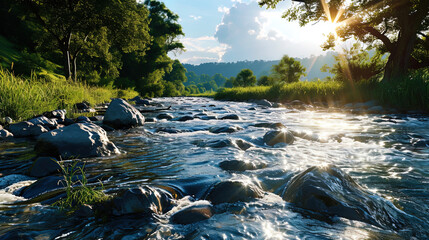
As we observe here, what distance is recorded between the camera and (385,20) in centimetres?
1608

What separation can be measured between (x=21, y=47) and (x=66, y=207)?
38796mm

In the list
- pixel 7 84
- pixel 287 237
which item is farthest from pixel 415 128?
pixel 7 84

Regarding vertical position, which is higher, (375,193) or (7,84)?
(7,84)

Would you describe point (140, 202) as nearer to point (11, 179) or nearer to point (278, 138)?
point (11, 179)

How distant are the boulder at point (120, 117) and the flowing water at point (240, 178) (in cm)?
120

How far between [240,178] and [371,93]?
1127 cm

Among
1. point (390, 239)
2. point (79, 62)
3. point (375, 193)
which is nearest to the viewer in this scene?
point (390, 239)

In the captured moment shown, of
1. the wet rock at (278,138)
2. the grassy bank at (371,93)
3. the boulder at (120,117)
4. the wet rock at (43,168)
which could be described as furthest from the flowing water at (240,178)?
the grassy bank at (371,93)

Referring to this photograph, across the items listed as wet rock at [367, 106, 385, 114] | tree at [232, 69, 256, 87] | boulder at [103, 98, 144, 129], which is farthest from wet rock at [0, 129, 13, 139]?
tree at [232, 69, 256, 87]

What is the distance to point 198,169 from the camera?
2.89 m

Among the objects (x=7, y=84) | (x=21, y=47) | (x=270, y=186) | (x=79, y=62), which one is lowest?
(x=270, y=186)

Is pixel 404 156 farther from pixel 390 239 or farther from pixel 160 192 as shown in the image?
pixel 160 192

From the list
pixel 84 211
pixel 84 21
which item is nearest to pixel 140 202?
pixel 84 211

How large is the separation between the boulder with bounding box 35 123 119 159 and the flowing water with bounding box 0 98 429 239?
22 cm
